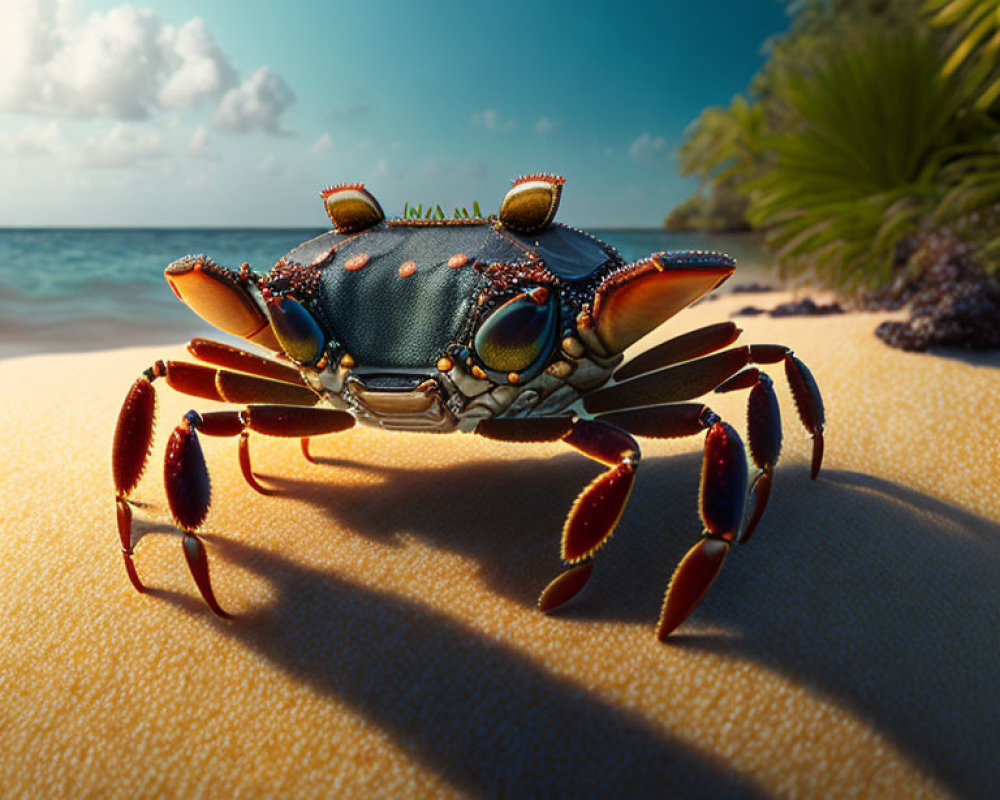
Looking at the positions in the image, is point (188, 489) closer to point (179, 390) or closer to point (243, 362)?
point (179, 390)

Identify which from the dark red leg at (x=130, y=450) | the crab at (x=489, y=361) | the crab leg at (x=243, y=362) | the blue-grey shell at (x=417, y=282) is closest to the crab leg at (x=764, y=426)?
the crab at (x=489, y=361)

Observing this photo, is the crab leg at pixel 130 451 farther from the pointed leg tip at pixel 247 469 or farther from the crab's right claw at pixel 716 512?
the crab's right claw at pixel 716 512

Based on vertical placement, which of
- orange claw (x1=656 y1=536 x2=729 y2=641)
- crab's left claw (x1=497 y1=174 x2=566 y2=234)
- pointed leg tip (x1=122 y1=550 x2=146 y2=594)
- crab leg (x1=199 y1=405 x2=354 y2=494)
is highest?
crab's left claw (x1=497 y1=174 x2=566 y2=234)

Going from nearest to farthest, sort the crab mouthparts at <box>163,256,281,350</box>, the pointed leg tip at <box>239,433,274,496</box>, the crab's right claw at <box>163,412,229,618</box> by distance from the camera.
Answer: the crab's right claw at <box>163,412,229,618</box>
the crab mouthparts at <box>163,256,281,350</box>
the pointed leg tip at <box>239,433,274,496</box>

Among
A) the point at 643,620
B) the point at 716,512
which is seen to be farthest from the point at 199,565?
the point at 716,512

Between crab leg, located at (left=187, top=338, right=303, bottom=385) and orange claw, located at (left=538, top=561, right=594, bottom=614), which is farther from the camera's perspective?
crab leg, located at (left=187, top=338, right=303, bottom=385)

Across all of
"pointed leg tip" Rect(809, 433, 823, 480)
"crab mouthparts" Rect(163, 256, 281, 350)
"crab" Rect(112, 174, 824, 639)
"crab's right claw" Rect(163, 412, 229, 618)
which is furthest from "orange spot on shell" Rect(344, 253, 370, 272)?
"pointed leg tip" Rect(809, 433, 823, 480)

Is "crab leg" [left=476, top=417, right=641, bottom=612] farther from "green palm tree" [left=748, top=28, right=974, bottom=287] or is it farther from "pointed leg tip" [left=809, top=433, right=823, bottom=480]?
"green palm tree" [left=748, top=28, right=974, bottom=287]
